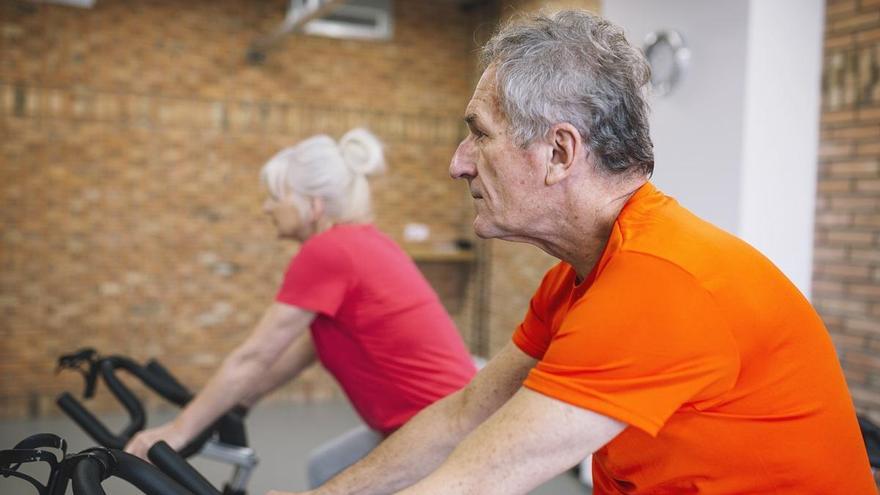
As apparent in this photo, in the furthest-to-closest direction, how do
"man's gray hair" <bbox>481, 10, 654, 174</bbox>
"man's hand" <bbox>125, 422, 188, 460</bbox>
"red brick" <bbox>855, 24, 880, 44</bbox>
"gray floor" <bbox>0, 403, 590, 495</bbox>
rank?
"gray floor" <bbox>0, 403, 590, 495</bbox>, "red brick" <bbox>855, 24, 880, 44</bbox>, "man's hand" <bbox>125, 422, 188, 460</bbox>, "man's gray hair" <bbox>481, 10, 654, 174</bbox>

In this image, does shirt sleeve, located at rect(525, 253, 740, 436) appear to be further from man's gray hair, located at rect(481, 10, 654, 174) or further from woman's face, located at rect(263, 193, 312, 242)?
woman's face, located at rect(263, 193, 312, 242)

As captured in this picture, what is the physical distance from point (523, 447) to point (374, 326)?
128 centimetres

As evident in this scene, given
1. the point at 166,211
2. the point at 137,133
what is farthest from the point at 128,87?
the point at 166,211

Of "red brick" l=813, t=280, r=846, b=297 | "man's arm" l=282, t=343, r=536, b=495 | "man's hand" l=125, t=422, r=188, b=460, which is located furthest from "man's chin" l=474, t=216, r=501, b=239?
"red brick" l=813, t=280, r=846, b=297

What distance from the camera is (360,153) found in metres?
2.65

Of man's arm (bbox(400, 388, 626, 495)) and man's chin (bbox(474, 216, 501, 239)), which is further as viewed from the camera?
man's chin (bbox(474, 216, 501, 239))

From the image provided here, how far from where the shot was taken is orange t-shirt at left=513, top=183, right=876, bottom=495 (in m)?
1.03

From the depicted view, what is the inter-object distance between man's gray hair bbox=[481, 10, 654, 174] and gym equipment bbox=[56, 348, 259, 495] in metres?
1.62

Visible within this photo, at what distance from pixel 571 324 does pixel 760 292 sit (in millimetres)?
250

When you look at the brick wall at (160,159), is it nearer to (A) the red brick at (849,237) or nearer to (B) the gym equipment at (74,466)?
(A) the red brick at (849,237)

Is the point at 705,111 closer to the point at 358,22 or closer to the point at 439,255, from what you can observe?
the point at 439,255

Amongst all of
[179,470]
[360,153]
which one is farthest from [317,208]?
[179,470]

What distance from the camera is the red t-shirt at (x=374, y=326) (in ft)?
7.40

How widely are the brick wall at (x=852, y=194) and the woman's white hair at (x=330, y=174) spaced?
7.35 feet
